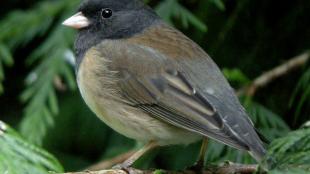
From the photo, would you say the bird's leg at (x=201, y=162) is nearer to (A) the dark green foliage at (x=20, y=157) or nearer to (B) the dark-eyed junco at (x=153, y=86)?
(B) the dark-eyed junco at (x=153, y=86)

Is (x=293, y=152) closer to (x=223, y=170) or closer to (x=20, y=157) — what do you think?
(x=223, y=170)

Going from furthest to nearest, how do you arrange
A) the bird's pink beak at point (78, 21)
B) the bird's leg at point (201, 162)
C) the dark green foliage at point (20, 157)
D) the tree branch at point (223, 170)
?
the bird's pink beak at point (78, 21) < the bird's leg at point (201, 162) < the tree branch at point (223, 170) < the dark green foliage at point (20, 157)

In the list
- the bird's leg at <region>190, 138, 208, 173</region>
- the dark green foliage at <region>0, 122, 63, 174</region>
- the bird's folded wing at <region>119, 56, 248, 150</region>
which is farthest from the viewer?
the bird's leg at <region>190, 138, 208, 173</region>

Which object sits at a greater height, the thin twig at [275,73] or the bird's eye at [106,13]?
the bird's eye at [106,13]

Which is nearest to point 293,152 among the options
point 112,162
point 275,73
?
point 275,73

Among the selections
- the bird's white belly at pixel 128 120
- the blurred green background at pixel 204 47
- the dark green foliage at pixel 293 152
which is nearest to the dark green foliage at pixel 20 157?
the bird's white belly at pixel 128 120

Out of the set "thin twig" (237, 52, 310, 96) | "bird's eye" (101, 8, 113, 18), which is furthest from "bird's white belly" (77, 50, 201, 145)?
"thin twig" (237, 52, 310, 96)

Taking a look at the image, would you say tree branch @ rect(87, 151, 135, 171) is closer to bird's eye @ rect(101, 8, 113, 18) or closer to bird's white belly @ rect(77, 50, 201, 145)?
bird's white belly @ rect(77, 50, 201, 145)

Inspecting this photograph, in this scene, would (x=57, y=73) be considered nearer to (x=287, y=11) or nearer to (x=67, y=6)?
(x=67, y=6)
